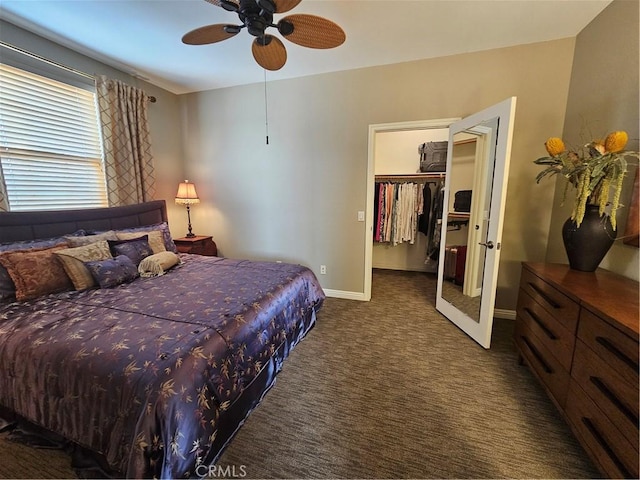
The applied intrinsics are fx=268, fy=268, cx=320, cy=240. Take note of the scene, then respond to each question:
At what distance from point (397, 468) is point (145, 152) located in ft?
12.2

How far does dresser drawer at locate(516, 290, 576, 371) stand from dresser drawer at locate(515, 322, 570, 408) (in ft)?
0.12

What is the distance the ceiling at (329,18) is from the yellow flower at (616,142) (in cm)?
122

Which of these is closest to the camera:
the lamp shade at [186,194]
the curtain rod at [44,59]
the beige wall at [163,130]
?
the curtain rod at [44,59]

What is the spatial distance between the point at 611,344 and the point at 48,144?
414 cm

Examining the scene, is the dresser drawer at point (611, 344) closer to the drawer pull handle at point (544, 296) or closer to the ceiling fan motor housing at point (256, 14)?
the drawer pull handle at point (544, 296)

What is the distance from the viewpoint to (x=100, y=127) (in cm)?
279

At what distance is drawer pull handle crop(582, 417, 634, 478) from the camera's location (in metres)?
1.03

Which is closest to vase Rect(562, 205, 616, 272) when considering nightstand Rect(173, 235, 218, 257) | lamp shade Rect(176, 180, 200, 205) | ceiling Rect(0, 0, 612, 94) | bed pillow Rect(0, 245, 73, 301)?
ceiling Rect(0, 0, 612, 94)

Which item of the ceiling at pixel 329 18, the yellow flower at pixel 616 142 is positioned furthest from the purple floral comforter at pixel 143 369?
the yellow flower at pixel 616 142

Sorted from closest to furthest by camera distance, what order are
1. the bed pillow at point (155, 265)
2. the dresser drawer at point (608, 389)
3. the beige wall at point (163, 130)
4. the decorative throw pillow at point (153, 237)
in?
1. the dresser drawer at point (608, 389)
2. the bed pillow at point (155, 265)
3. the decorative throw pillow at point (153, 237)
4. the beige wall at point (163, 130)

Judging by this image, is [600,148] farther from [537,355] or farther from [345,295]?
[345,295]

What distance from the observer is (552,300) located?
1618mm

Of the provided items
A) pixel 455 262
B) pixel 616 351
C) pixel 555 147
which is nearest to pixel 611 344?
pixel 616 351

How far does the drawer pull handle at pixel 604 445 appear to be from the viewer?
103cm
